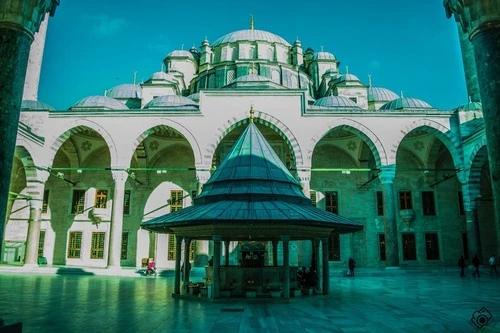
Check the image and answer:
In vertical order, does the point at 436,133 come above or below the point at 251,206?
above

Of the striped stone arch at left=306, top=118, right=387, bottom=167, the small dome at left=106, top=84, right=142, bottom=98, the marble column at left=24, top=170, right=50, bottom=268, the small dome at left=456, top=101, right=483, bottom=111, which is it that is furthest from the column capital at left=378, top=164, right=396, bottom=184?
the small dome at left=106, top=84, right=142, bottom=98

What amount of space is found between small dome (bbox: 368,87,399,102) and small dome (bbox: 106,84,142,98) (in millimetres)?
16206

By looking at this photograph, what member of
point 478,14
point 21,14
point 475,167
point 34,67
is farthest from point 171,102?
point 478,14

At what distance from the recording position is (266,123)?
64.3 feet

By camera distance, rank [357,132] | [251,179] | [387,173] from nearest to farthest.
Result: [251,179]
[387,173]
[357,132]

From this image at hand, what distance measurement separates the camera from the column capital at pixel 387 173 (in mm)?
18766

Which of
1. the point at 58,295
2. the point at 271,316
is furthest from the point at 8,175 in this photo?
the point at 58,295

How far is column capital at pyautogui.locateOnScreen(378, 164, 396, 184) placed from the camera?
61.6 ft

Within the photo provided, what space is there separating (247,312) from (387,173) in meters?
13.5

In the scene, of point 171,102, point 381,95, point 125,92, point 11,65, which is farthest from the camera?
point 125,92

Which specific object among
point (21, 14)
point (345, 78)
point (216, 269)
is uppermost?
point (345, 78)

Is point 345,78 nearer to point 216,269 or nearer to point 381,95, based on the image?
point 381,95

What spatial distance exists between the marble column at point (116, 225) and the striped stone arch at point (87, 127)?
88 centimetres

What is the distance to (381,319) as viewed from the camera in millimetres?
6348
